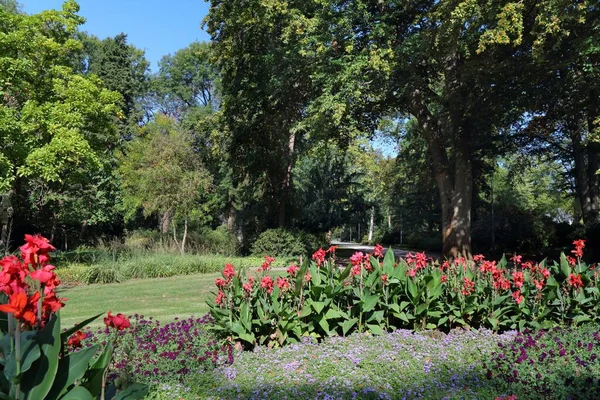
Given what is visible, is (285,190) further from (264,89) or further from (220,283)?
(220,283)

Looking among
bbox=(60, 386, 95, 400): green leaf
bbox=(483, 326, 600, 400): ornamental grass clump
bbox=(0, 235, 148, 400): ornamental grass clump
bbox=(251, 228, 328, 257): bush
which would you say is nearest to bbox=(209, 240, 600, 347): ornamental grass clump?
bbox=(483, 326, 600, 400): ornamental grass clump

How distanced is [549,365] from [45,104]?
1241 centimetres

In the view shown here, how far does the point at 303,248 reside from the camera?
18.1 metres

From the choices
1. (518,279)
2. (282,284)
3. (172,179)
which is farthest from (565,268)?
(172,179)

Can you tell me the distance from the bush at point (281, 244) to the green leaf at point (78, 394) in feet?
52.4

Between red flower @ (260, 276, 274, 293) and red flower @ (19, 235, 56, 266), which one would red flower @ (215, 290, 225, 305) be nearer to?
red flower @ (260, 276, 274, 293)

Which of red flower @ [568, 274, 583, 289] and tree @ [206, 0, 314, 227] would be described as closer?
red flower @ [568, 274, 583, 289]

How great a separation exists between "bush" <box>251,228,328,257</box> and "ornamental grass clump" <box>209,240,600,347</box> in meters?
12.5

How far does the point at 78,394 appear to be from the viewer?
1853 millimetres

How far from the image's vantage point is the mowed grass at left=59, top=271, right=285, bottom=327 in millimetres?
7484

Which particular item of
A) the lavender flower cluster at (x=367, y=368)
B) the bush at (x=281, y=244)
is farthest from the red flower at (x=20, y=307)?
the bush at (x=281, y=244)

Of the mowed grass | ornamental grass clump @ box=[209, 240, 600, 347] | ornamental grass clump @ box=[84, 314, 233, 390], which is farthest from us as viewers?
the mowed grass

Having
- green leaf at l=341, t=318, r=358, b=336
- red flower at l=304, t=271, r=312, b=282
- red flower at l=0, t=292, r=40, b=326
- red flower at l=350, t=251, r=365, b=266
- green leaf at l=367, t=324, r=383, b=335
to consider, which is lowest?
green leaf at l=367, t=324, r=383, b=335

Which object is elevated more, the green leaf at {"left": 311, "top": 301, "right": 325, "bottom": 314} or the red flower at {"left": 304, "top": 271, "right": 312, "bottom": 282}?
the red flower at {"left": 304, "top": 271, "right": 312, "bottom": 282}
